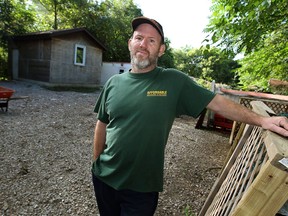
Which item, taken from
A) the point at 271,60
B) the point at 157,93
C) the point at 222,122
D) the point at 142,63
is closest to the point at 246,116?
the point at 157,93

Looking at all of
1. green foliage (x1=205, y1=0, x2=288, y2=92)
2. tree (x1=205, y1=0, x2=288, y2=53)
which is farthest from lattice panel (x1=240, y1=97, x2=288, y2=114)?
tree (x1=205, y1=0, x2=288, y2=53)

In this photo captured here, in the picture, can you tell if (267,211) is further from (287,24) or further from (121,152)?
(287,24)

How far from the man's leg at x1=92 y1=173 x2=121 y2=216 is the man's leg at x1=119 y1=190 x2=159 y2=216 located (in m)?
0.14

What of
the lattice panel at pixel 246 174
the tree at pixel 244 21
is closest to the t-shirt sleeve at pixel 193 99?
the lattice panel at pixel 246 174

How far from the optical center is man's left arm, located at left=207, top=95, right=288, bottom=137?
1373 mm

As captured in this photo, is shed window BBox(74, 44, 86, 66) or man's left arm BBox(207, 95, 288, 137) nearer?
man's left arm BBox(207, 95, 288, 137)

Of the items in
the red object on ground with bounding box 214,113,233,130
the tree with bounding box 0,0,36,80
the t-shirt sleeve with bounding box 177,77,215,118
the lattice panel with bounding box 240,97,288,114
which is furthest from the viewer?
the tree with bounding box 0,0,36,80

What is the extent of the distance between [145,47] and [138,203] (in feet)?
4.35

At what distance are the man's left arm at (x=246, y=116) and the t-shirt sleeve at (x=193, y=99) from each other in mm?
63

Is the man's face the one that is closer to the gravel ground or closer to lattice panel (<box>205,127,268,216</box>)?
lattice panel (<box>205,127,268,216</box>)

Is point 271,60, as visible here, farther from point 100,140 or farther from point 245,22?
point 100,140

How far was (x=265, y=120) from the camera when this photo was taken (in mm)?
1478

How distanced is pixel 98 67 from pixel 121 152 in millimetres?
19514

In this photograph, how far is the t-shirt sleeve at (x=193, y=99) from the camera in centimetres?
183
